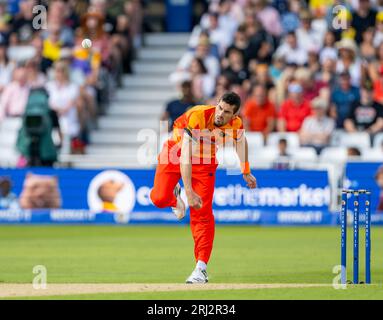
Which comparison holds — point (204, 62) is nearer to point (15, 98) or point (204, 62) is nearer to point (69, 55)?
point (69, 55)

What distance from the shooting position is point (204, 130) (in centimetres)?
1471

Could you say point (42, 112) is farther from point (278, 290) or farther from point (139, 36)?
point (278, 290)

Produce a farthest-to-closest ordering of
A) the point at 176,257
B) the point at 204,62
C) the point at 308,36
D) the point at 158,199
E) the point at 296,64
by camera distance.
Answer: the point at 204,62 → the point at 308,36 → the point at 296,64 → the point at 176,257 → the point at 158,199

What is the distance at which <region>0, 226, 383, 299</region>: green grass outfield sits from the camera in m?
13.6

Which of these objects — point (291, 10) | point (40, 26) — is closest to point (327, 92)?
point (291, 10)

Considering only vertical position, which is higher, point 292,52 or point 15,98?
point 292,52

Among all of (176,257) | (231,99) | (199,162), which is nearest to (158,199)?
(199,162)

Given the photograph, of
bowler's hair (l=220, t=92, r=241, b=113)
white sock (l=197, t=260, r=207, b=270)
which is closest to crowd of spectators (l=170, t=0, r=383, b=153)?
white sock (l=197, t=260, r=207, b=270)

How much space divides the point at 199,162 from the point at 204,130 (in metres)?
0.39

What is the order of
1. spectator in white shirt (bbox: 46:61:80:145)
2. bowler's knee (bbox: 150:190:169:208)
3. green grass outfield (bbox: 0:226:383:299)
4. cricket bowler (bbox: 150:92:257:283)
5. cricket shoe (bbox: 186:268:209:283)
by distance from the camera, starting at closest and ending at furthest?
green grass outfield (bbox: 0:226:383:299) → cricket bowler (bbox: 150:92:257:283) → cricket shoe (bbox: 186:268:209:283) → bowler's knee (bbox: 150:190:169:208) → spectator in white shirt (bbox: 46:61:80:145)

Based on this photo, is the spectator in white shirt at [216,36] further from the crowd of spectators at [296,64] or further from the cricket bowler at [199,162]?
the cricket bowler at [199,162]

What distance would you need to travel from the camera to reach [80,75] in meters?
28.6

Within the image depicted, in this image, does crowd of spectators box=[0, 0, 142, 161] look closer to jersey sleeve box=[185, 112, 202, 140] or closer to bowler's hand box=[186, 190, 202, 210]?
jersey sleeve box=[185, 112, 202, 140]

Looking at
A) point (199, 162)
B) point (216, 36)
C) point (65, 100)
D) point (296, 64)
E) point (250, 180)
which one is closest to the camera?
point (199, 162)
